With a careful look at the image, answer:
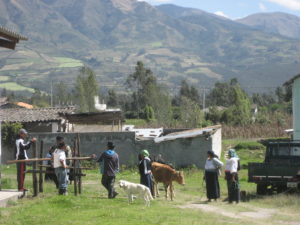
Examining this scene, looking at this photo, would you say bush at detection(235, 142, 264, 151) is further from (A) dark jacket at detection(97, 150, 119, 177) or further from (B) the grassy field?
(A) dark jacket at detection(97, 150, 119, 177)

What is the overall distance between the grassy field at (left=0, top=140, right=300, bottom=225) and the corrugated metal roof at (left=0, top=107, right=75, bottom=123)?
15.6 m

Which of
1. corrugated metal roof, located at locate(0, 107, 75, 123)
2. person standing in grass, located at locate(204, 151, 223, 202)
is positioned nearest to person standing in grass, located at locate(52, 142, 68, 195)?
person standing in grass, located at locate(204, 151, 223, 202)

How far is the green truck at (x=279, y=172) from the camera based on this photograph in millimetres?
18297

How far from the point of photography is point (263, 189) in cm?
1938

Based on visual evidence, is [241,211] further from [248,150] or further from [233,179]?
[248,150]

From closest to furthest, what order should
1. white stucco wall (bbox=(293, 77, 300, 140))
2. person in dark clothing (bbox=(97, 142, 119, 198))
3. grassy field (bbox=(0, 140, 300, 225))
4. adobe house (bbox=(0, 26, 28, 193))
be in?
grassy field (bbox=(0, 140, 300, 225)) → adobe house (bbox=(0, 26, 28, 193)) → person in dark clothing (bbox=(97, 142, 119, 198)) → white stucco wall (bbox=(293, 77, 300, 140))

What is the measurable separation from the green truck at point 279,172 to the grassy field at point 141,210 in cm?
53

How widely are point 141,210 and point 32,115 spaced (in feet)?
73.0

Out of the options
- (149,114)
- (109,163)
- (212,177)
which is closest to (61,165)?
(109,163)

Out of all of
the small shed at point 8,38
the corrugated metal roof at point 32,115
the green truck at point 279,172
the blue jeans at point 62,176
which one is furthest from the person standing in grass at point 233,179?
the corrugated metal roof at point 32,115

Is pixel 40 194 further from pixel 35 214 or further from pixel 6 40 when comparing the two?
pixel 6 40

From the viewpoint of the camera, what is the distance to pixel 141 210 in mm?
13703

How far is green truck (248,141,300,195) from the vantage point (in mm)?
18297

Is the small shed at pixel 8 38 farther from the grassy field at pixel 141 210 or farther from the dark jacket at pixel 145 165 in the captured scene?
the dark jacket at pixel 145 165
